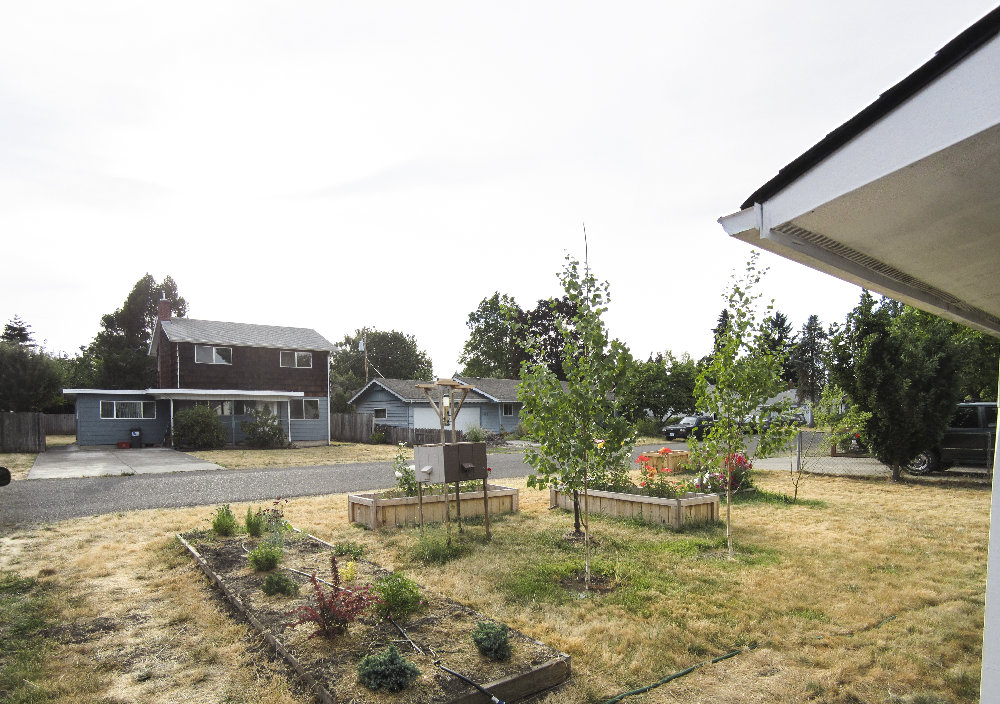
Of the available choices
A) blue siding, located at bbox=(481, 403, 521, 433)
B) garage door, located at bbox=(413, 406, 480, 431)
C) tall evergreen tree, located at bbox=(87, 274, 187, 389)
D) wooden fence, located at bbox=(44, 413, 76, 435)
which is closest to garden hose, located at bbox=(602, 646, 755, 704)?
garage door, located at bbox=(413, 406, 480, 431)

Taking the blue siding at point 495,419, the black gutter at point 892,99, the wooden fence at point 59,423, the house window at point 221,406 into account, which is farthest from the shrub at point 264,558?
the wooden fence at point 59,423

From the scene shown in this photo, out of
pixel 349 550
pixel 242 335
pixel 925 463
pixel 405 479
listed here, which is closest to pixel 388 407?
pixel 242 335

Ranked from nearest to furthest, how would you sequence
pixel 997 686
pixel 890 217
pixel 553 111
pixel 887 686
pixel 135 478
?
pixel 997 686
pixel 890 217
pixel 887 686
pixel 553 111
pixel 135 478

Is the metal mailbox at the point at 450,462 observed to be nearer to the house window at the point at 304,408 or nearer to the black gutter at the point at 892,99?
the black gutter at the point at 892,99

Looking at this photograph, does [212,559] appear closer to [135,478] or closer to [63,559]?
[63,559]

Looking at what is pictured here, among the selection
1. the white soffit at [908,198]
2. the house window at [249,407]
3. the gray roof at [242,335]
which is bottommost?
the house window at [249,407]

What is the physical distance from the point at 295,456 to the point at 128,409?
9.46 metres

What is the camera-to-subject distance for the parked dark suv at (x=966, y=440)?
536 inches

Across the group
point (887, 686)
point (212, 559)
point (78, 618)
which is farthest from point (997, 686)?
point (212, 559)

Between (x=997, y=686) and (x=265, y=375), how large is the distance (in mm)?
29266

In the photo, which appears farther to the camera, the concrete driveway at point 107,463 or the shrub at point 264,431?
the shrub at point 264,431

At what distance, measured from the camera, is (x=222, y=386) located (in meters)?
26.8

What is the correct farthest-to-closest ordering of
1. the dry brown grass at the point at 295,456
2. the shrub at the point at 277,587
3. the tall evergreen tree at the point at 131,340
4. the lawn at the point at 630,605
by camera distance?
the tall evergreen tree at the point at 131,340, the dry brown grass at the point at 295,456, the shrub at the point at 277,587, the lawn at the point at 630,605

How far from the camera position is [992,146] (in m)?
2.26
